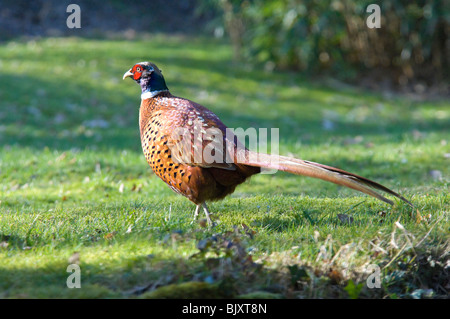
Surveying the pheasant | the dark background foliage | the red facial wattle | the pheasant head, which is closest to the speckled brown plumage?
→ the pheasant

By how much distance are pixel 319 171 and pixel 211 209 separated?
1.48 meters

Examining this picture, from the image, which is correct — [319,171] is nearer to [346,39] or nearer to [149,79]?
[149,79]

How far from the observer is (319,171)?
11.6 feet

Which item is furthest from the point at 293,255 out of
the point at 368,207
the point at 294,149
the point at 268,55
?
the point at 268,55

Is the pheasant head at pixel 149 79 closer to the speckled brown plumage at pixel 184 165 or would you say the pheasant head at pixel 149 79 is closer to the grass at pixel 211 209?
the speckled brown plumage at pixel 184 165

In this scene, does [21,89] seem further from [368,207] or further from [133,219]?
[368,207]

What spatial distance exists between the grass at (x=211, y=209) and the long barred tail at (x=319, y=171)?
311mm

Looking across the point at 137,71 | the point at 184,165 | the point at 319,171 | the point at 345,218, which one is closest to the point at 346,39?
the point at 137,71

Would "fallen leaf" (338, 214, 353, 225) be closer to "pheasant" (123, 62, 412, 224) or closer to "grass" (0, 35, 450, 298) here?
"grass" (0, 35, 450, 298)

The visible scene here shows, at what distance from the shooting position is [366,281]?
340 cm

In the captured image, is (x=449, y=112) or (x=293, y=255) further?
(x=449, y=112)

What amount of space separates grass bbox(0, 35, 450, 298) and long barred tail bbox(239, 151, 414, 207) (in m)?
0.31

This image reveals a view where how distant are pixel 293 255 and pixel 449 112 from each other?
10.3 m

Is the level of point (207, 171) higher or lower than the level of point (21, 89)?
lower
